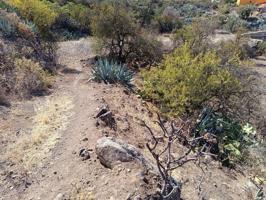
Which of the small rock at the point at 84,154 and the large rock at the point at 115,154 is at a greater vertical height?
the large rock at the point at 115,154

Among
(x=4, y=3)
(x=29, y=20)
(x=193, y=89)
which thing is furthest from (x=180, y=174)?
(x=4, y=3)

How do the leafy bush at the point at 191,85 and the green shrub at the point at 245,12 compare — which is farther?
the green shrub at the point at 245,12

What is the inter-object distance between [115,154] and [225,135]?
18.7 ft

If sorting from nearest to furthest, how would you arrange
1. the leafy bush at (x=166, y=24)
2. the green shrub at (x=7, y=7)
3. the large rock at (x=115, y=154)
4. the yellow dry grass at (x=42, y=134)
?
the large rock at (x=115, y=154), the yellow dry grass at (x=42, y=134), the green shrub at (x=7, y=7), the leafy bush at (x=166, y=24)

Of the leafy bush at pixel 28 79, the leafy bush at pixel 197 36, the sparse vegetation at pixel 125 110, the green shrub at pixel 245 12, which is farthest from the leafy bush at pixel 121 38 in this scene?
the green shrub at pixel 245 12

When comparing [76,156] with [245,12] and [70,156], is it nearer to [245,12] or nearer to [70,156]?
[70,156]

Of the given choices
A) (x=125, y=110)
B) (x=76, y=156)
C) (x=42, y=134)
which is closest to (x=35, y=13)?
(x=125, y=110)

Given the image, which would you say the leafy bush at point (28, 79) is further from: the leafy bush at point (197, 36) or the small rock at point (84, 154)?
the leafy bush at point (197, 36)

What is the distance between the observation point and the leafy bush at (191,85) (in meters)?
12.0

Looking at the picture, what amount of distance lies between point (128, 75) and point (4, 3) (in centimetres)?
814

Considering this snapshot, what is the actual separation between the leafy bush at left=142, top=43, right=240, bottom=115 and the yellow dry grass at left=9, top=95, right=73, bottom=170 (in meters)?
2.96

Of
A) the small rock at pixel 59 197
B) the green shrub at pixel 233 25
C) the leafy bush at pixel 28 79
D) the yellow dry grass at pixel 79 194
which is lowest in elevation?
the green shrub at pixel 233 25

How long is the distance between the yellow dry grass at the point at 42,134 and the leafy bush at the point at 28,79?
910 mm

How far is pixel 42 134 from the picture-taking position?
9.18 meters
